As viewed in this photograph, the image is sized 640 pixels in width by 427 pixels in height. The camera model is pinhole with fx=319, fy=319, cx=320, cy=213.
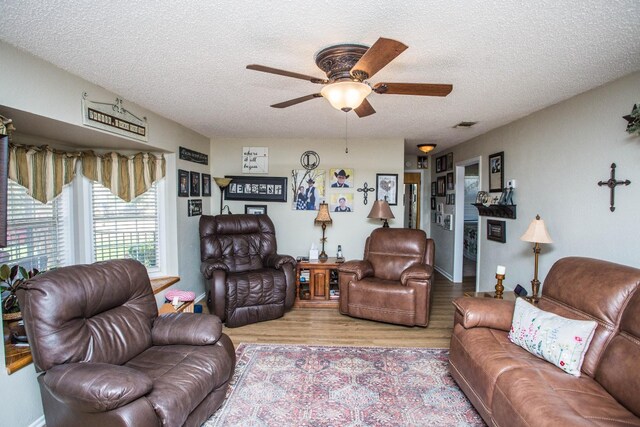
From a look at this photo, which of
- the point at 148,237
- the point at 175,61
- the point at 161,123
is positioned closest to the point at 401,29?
the point at 175,61

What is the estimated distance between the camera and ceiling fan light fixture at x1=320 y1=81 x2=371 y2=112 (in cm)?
181

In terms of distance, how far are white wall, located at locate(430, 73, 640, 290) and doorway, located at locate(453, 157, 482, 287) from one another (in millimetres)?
861

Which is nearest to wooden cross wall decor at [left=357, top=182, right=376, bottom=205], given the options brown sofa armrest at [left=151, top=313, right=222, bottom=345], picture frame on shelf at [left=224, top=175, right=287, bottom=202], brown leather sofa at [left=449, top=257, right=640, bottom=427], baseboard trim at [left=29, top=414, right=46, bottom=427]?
picture frame on shelf at [left=224, top=175, right=287, bottom=202]

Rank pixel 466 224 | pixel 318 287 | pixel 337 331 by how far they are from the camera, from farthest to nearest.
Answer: pixel 466 224, pixel 318 287, pixel 337 331

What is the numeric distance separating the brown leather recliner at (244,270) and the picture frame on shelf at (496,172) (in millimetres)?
2699

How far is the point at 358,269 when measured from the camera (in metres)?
3.76

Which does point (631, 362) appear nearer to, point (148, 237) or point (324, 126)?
point (324, 126)

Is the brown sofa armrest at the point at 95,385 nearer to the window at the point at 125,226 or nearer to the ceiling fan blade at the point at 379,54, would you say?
the ceiling fan blade at the point at 379,54

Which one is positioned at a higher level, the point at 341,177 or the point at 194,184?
the point at 341,177

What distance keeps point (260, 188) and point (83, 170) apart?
7.09ft

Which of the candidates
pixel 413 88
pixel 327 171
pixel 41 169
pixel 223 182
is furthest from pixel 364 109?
pixel 223 182

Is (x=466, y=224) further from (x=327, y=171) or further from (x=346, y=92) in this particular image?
(x=346, y=92)

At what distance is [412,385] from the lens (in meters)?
2.42

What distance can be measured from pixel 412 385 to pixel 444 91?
2.10 metres
